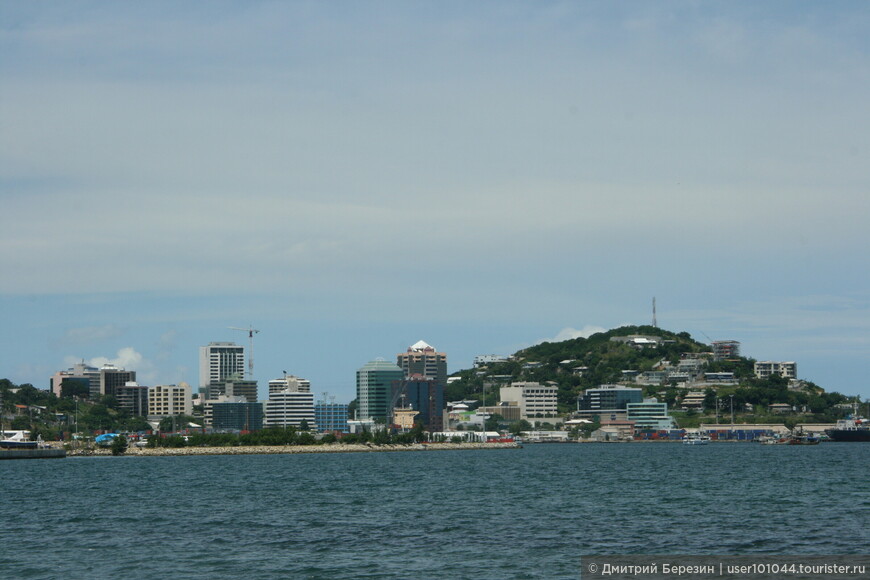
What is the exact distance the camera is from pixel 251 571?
168 ft

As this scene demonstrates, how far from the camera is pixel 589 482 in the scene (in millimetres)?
115625

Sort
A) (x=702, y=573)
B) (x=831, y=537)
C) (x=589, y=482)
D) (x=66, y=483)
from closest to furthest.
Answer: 1. (x=702, y=573)
2. (x=831, y=537)
3. (x=589, y=482)
4. (x=66, y=483)

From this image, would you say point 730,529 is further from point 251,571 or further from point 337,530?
point 251,571

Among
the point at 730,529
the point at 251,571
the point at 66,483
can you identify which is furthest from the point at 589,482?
the point at 251,571

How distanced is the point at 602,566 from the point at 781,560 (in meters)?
8.04

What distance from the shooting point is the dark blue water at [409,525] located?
5312cm

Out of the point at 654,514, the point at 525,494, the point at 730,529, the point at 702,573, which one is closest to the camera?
the point at 702,573

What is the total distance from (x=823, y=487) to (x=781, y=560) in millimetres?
55707

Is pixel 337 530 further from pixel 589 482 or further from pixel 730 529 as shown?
pixel 589 482

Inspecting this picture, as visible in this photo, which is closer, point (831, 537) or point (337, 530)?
point (831, 537)

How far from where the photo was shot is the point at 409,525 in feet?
229

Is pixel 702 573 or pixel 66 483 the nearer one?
pixel 702 573

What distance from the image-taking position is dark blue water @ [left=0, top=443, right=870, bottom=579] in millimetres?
53125

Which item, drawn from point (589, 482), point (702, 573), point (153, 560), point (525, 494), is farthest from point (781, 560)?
point (589, 482)
